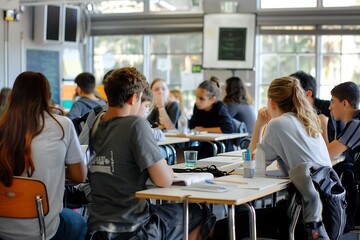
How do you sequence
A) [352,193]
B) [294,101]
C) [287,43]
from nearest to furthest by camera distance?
[294,101]
[352,193]
[287,43]

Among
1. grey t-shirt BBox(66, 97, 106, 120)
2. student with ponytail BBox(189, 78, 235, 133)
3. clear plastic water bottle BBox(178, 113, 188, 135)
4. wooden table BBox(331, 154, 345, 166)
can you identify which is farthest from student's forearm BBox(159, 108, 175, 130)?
wooden table BBox(331, 154, 345, 166)

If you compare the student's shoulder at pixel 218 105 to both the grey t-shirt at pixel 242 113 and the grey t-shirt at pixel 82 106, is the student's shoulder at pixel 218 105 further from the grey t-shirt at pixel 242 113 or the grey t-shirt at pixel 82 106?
the grey t-shirt at pixel 82 106

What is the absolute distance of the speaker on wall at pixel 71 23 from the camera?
1118 cm

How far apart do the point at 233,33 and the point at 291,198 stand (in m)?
7.02

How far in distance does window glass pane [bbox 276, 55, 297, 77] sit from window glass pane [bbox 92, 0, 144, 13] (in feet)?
8.55

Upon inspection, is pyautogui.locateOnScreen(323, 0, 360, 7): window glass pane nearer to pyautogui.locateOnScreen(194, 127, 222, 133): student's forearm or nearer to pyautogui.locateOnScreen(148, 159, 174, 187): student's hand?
pyautogui.locateOnScreen(194, 127, 222, 133): student's forearm

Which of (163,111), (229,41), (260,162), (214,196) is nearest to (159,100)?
(163,111)

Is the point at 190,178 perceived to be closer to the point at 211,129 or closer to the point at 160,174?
the point at 160,174

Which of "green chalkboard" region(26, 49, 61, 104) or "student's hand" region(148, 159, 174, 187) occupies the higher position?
"green chalkboard" region(26, 49, 61, 104)

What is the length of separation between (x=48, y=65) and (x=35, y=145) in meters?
7.92

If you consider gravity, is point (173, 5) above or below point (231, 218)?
above

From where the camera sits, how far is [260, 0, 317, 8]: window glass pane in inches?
412

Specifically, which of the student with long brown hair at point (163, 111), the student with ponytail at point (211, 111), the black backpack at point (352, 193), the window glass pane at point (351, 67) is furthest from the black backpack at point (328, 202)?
the window glass pane at point (351, 67)

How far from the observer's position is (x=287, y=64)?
10672mm
